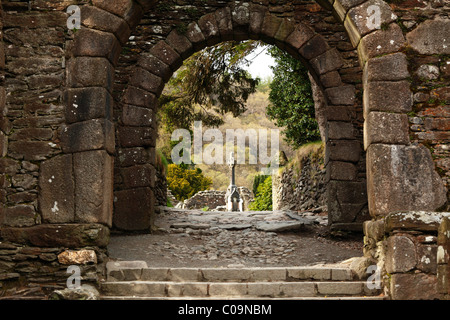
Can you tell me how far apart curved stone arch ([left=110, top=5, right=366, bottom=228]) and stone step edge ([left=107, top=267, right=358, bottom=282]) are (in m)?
3.39

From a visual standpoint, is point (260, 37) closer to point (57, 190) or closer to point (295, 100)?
point (295, 100)

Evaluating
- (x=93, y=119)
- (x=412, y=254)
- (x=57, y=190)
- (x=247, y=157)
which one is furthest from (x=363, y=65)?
(x=247, y=157)

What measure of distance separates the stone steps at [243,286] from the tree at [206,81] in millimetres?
7197

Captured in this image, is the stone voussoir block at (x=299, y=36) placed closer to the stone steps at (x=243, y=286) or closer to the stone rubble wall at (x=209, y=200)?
the stone steps at (x=243, y=286)

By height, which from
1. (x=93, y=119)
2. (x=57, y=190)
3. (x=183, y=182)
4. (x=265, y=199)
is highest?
(x=93, y=119)

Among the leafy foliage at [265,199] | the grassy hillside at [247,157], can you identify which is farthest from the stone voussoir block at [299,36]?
the grassy hillside at [247,157]

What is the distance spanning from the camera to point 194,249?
761 centimetres

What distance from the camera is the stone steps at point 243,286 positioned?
4746 millimetres

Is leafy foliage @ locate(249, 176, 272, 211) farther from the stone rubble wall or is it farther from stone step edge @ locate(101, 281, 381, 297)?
stone step edge @ locate(101, 281, 381, 297)

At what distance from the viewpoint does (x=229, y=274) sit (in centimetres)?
519

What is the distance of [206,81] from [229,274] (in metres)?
7.36

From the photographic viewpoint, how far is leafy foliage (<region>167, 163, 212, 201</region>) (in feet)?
77.8

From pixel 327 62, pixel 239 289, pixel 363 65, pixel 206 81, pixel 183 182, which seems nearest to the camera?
pixel 239 289

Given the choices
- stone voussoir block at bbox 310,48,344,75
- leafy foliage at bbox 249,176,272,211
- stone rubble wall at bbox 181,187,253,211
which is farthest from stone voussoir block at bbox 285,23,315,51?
stone rubble wall at bbox 181,187,253,211
